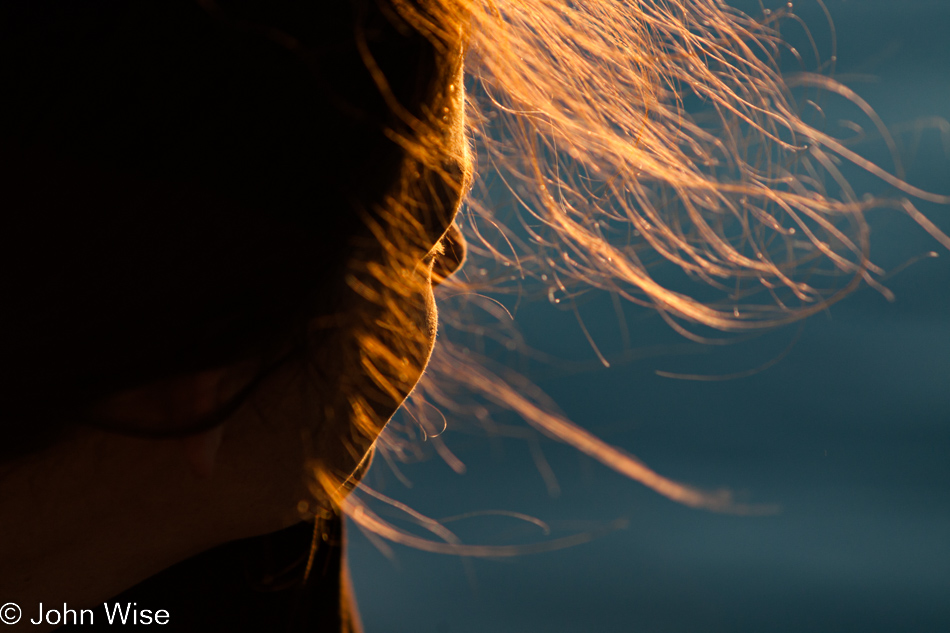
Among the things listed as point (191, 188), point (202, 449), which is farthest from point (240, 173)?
point (202, 449)

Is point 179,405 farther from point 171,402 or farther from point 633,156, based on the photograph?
point 633,156

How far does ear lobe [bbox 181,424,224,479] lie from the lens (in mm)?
325

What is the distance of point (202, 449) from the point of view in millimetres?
328

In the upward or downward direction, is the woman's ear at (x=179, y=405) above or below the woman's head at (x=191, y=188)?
below

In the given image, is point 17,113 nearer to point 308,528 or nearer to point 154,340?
point 154,340

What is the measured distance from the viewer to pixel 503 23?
37 centimetres

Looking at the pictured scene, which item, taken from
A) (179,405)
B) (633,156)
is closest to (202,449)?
(179,405)

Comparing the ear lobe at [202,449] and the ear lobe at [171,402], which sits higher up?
the ear lobe at [171,402]

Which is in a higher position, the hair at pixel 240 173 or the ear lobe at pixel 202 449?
the hair at pixel 240 173

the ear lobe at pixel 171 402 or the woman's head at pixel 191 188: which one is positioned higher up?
the woman's head at pixel 191 188

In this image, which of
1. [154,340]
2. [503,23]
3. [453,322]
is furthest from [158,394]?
[453,322]

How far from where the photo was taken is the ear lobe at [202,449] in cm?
32

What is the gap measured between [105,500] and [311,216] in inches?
6.1

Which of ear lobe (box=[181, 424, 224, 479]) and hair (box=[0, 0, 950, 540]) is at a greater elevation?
hair (box=[0, 0, 950, 540])
